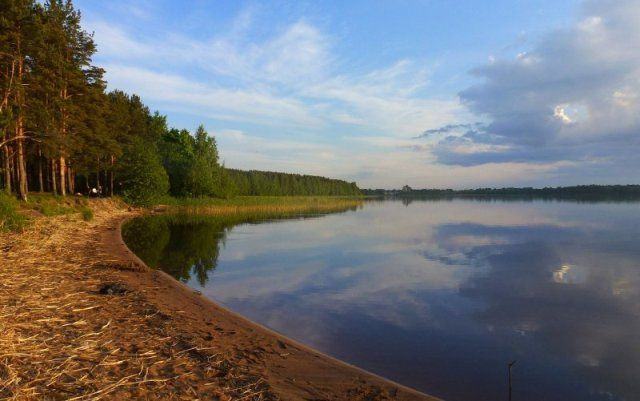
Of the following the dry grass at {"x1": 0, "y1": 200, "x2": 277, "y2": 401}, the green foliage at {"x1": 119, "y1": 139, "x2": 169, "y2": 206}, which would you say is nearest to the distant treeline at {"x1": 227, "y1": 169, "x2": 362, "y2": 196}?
the green foliage at {"x1": 119, "y1": 139, "x2": 169, "y2": 206}

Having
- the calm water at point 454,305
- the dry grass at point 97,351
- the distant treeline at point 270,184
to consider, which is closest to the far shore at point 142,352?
the dry grass at point 97,351

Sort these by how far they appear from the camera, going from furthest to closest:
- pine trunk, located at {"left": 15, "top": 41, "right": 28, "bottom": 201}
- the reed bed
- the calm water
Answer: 1. the reed bed
2. pine trunk, located at {"left": 15, "top": 41, "right": 28, "bottom": 201}
3. the calm water

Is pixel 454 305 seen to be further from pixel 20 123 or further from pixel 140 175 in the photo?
pixel 140 175

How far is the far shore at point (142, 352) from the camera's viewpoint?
512cm

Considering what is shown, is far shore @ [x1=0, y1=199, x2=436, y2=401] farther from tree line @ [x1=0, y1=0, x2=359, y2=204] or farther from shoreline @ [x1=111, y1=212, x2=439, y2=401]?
tree line @ [x1=0, y1=0, x2=359, y2=204]

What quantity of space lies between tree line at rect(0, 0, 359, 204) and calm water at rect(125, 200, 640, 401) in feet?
41.8

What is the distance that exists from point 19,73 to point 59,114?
5.86 m

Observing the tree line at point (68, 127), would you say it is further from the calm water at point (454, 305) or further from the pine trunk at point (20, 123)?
the calm water at point (454, 305)

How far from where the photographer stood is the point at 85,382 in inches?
197

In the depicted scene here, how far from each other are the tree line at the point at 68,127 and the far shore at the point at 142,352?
61.7 feet

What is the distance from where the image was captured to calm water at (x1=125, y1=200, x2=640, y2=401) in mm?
7734

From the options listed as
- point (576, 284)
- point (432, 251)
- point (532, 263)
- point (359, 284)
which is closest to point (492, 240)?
point (432, 251)

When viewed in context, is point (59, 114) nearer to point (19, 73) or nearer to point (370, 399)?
point (19, 73)

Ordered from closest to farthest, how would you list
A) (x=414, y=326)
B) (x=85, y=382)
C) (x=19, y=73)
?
1. (x=85, y=382)
2. (x=414, y=326)
3. (x=19, y=73)
